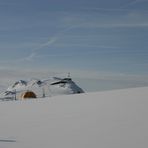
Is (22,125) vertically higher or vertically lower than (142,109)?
higher

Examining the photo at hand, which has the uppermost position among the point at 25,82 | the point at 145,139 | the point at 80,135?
the point at 25,82

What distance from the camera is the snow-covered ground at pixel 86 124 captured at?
563cm

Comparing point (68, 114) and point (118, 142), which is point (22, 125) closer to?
point (68, 114)

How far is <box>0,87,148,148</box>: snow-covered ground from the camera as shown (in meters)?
5.63

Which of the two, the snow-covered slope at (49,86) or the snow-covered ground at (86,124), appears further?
the snow-covered slope at (49,86)

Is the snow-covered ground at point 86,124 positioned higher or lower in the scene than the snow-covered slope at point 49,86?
lower

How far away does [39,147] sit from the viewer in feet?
18.8

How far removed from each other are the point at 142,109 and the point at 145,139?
160 centimetres

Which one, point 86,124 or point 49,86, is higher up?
point 49,86

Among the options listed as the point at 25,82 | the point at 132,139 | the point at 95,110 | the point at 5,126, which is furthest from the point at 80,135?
the point at 25,82

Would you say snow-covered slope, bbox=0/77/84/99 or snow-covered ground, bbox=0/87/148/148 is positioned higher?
snow-covered slope, bbox=0/77/84/99

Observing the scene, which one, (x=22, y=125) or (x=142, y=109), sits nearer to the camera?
(x=142, y=109)

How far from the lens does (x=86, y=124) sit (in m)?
6.93

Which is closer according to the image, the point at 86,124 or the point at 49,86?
the point at 86,124
